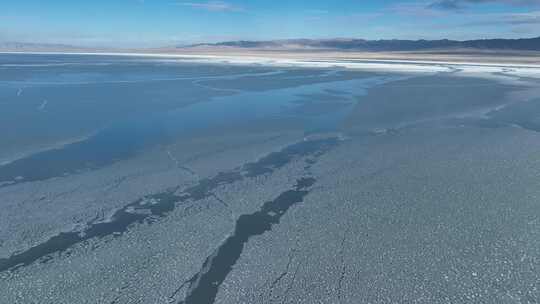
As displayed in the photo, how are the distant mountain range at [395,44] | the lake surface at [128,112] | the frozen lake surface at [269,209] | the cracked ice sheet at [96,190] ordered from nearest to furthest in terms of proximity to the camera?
1. the frozen lake surface at [269,209]
2. the cracked ice sheet at [96,190]
3. the lake surface at [128,112]
4. the distant mountain range at [395,44]

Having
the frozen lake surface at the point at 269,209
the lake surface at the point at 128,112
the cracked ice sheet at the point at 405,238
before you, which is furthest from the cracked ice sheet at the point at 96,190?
the cracked ice sheet at the point at 405,238

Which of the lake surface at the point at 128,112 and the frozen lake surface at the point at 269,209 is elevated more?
the lake surface at the point at 128,112

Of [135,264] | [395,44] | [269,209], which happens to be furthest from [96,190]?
[395,44]

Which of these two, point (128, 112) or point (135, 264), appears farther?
point (128, 112)

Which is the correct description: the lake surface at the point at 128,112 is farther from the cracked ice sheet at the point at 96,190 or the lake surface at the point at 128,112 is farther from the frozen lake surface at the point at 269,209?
the cracked ice sheet at the point at 96,190

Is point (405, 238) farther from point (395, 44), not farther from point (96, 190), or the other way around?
point (395, 44)

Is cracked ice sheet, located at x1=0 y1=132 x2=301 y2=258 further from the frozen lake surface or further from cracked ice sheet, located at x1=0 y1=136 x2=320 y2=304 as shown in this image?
cracked ice sheet, located at x1=0 y1=136 x2=320 y2=304

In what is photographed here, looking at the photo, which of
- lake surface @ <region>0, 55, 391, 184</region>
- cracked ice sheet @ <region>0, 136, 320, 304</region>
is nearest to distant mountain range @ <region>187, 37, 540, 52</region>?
lake surface @ <region>0, 55, 391, 184</region>
